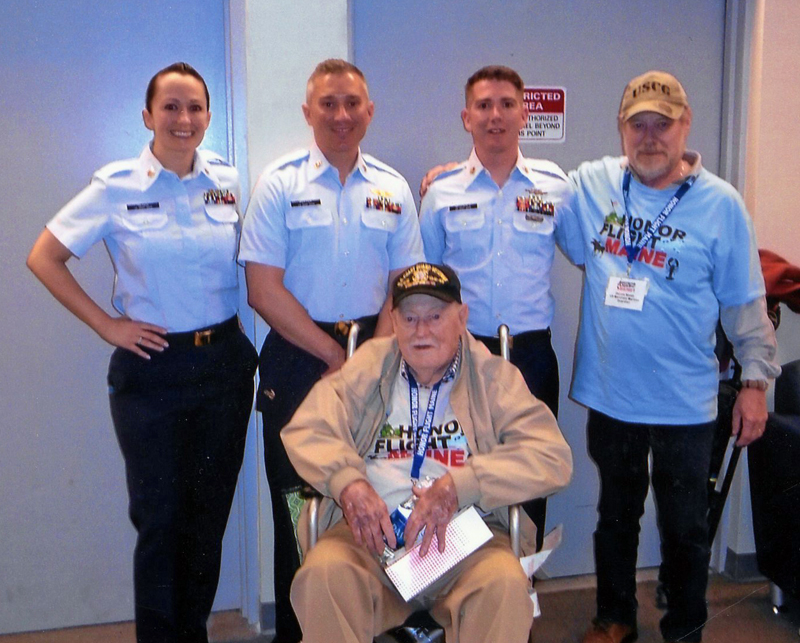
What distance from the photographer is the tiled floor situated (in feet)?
9.37

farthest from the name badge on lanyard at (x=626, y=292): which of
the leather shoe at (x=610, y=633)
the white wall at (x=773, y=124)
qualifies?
the leather shoe at (x=610, y=633)

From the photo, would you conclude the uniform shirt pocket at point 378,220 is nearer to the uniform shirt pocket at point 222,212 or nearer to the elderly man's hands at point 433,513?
the uniform shirt pocket at point 222,212

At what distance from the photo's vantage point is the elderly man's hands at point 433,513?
190cm

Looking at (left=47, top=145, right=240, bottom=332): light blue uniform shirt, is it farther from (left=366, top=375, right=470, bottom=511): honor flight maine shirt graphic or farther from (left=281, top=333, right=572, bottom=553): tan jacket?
(left=366, top=375, right=470, bottom=511): honor flight maine shirt graphic

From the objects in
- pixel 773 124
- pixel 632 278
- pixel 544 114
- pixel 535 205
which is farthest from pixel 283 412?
pixel 773 124

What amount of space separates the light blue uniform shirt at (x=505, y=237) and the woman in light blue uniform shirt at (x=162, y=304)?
31.5 inches

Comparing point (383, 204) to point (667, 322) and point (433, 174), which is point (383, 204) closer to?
point (433, 174)

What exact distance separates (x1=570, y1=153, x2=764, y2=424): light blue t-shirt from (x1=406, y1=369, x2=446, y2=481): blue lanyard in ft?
2.34

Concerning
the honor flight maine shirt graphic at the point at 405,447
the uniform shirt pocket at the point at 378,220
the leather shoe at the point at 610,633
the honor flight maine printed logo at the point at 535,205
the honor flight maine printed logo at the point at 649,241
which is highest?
the honor flight maine printed logo at the point at 535,205

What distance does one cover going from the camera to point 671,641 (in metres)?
2.63

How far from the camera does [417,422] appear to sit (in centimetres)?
213

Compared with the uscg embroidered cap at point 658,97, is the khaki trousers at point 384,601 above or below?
below

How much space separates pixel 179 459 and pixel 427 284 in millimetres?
1019

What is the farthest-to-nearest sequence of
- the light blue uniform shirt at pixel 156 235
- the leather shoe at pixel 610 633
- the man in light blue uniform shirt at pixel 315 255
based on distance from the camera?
the leather shoe at pixel 610 633, the man in light blue uniform shirt at pixel 315 255, the light blue uniform shirt at pixel 156 235
